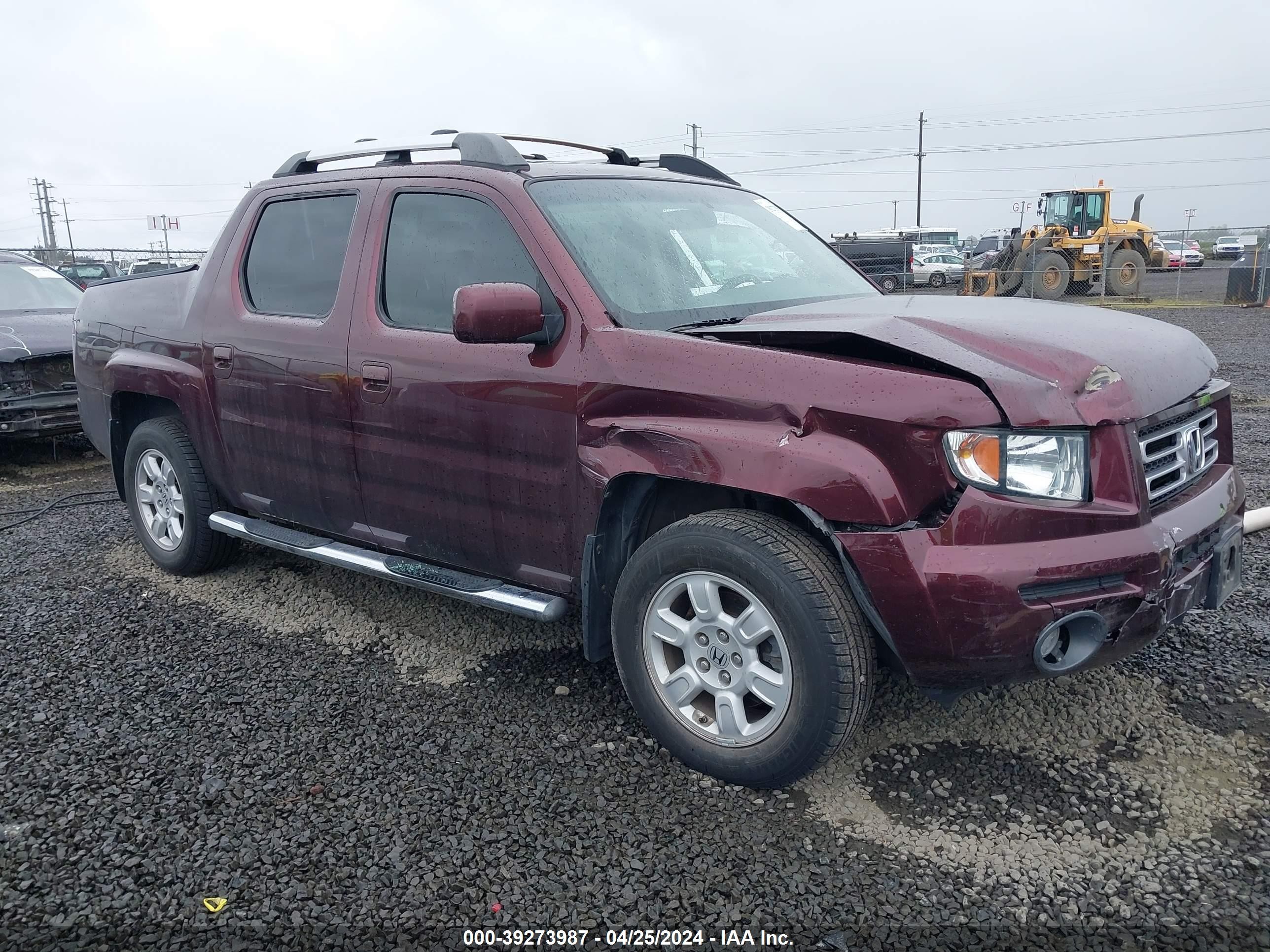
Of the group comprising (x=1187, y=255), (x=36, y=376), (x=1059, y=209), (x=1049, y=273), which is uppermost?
(x=1059, y=209)

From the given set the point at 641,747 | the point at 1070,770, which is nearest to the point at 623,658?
the point at 641,747

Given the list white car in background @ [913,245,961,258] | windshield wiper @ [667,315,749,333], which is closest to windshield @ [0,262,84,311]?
windshield wiper @ [667,315,749,333]

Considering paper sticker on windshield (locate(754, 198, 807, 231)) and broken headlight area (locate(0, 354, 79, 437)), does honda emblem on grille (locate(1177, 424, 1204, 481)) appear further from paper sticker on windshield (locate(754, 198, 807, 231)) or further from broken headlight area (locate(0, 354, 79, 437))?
broken headlight area (locate(0, 354, 79, 437))

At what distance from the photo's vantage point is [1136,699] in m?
3.29

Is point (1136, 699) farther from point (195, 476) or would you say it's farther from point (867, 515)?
point (195, 476)

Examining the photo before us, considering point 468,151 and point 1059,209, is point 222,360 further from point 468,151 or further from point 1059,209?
point 1059,209

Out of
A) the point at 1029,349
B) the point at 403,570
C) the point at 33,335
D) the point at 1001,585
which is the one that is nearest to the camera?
the point at 1001,585

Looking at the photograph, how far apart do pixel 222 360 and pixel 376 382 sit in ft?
3.55

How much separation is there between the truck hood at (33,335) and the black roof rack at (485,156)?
3.73 metres

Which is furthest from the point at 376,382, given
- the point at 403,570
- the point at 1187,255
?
the point at 1187,255

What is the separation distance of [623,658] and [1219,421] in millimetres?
2079

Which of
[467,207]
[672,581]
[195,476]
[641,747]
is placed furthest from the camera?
[195,476]

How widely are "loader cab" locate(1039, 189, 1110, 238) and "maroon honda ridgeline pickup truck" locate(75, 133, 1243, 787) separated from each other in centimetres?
2465

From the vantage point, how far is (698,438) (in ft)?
9.09
